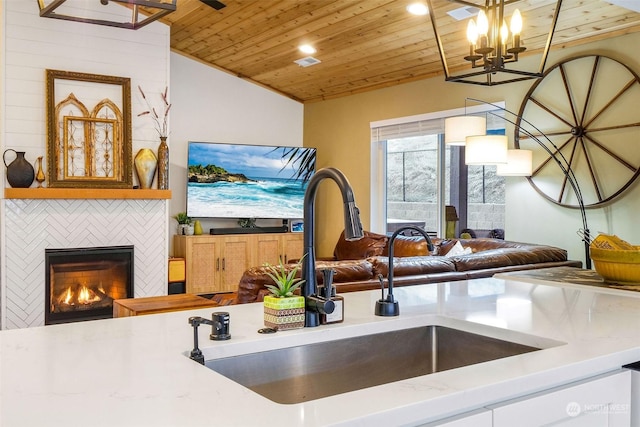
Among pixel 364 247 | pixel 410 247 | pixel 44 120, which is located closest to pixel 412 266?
pixel 410 247

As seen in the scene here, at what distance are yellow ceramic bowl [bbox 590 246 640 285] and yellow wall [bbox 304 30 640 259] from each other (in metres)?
2.89

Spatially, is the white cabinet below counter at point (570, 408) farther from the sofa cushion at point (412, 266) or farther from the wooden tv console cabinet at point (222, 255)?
the wooden tv console cabinet at point (222, 255)

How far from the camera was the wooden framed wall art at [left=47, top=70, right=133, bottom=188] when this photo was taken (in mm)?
5859

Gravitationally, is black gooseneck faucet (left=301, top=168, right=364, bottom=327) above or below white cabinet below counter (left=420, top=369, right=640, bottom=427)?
above

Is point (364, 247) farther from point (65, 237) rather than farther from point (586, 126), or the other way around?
point (65, 237)

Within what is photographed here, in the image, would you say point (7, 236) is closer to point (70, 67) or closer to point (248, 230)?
point (70, 67)

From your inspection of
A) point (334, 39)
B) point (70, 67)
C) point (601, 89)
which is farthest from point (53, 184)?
point (601, 89)

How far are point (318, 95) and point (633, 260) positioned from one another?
654cm

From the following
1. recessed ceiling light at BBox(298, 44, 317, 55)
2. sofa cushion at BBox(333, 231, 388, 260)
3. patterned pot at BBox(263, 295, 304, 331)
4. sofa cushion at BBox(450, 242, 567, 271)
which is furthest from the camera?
sofa cushion at BBox(333, 231, 388, 260)

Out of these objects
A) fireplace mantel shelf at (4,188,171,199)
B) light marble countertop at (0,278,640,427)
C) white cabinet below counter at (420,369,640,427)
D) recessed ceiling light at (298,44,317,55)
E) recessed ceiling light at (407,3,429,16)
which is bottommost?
white cabinet below counter at (420,369,640,427)

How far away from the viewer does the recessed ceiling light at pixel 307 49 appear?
6648mm

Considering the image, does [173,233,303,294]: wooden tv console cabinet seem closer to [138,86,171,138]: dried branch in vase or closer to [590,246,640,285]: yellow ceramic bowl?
[138,86,171,138]: dried branch in vase

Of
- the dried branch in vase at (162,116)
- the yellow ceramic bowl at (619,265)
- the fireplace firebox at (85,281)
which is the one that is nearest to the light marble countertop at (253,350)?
the yellow ceramic bowl at (619,265)

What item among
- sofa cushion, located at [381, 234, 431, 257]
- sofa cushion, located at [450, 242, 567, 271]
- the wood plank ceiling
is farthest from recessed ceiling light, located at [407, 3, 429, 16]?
sofa cushion, located at [381, 234, 431, 257]
